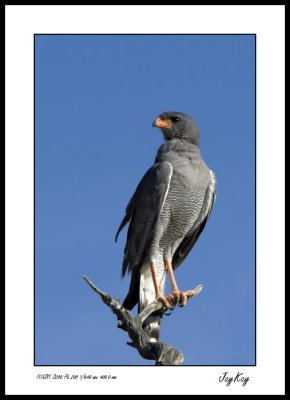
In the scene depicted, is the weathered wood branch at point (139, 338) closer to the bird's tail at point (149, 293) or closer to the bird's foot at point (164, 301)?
the bird's tail at point (149, 293)

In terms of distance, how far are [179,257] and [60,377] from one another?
252 centimetres

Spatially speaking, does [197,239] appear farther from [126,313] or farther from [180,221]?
[126,313]

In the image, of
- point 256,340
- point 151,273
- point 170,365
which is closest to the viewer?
point 170,365

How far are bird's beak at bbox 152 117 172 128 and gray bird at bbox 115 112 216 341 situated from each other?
0.01m

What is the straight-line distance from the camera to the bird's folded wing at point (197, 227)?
9.46m

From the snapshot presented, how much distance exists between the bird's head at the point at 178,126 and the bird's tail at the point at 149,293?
5.42 feet

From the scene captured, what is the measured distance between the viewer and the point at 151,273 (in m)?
9.20

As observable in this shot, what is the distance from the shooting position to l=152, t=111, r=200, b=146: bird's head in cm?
954

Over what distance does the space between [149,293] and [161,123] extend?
6.99 ft

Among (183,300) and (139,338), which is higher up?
(183,300)

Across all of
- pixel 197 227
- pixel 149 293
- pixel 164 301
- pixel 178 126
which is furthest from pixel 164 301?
pixel 178 126

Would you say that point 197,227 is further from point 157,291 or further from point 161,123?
point 161,123

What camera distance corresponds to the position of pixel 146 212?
30.1 ft

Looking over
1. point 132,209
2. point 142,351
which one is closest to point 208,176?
point 132,209
